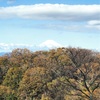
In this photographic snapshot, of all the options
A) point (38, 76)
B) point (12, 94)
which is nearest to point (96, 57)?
point (38, 76)

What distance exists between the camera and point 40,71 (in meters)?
83.8

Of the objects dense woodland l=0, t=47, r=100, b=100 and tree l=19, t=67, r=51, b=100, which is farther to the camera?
tree l=19, t=67, r=51, b=100

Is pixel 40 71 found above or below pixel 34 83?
above

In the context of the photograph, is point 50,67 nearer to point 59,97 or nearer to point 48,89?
point 48,89

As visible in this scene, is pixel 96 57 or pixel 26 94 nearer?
pixel 26 94

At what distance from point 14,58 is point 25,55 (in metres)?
3.30

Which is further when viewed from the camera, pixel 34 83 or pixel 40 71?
pixel 40 71

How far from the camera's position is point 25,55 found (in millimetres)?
100625

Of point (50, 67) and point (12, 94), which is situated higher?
point (50, 67)

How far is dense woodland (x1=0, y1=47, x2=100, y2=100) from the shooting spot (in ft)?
251

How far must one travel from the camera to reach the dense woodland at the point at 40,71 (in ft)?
251

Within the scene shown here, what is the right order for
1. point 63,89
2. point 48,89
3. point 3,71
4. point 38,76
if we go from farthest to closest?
point 3,71 → point 38,76 → point 48,89 → point 63,89

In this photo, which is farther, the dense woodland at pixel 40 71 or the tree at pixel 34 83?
the tree at pixel 34 83

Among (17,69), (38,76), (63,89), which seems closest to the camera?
(63,89)
